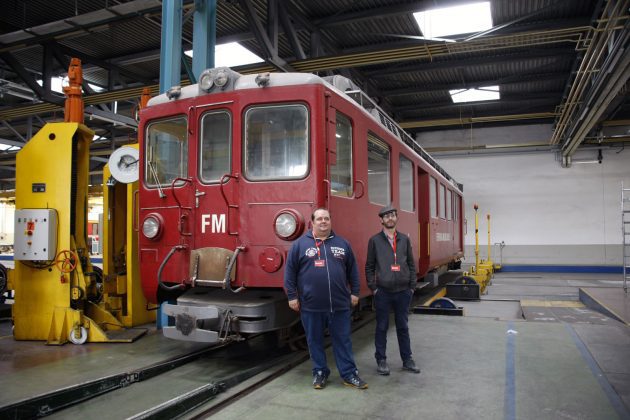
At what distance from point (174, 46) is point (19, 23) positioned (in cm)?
532

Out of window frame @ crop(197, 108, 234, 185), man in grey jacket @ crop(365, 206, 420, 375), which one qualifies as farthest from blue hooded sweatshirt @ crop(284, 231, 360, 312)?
window frame @ crop(197, 108, 234, 185)

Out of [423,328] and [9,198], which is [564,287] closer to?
[423,328]

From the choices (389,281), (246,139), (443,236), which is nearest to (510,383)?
(389,281)

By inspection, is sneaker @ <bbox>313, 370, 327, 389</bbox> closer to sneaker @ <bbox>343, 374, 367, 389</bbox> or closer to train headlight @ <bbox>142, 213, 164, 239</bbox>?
sneaker @ <bbox>343, 374, 367, 389</bbox>

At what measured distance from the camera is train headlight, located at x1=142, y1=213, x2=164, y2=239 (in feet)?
16.7

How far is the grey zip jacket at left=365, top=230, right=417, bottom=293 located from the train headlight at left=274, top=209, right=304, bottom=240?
26.9 inches

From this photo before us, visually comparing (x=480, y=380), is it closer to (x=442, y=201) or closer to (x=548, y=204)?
(x=442, y=201)

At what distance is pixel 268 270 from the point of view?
14.7 ft

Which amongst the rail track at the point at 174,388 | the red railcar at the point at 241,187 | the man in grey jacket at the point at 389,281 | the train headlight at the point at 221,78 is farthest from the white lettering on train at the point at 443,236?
the train headlight at the point at 221,78

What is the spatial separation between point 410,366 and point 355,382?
69 centimetres

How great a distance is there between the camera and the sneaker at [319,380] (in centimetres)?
402

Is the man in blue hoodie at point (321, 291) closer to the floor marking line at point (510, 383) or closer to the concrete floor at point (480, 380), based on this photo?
Answer: the concrete floor at point (480, 380)

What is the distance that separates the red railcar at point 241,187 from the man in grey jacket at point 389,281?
1.71 ft

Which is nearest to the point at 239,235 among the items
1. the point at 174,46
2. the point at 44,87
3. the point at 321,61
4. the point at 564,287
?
the point at 174,46
